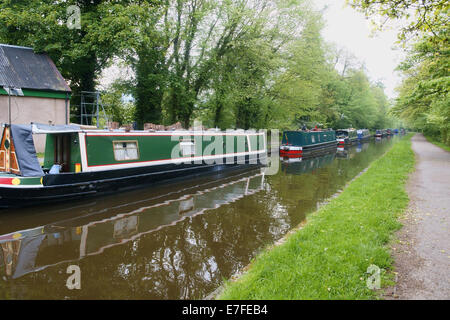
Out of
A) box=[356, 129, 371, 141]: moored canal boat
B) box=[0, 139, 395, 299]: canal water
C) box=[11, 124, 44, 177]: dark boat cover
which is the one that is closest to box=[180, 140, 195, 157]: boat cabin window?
box=[0, 139, 395, 299]: canal water

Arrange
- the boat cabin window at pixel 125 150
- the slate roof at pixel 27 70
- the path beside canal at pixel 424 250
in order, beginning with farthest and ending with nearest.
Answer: the slate roof at pixel 27 70, the boat cabin window at pixel 125 150, the path beside canal at pixel 424 250

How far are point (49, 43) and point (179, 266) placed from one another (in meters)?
16.1

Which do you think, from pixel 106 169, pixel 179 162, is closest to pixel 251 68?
pixel 179 162

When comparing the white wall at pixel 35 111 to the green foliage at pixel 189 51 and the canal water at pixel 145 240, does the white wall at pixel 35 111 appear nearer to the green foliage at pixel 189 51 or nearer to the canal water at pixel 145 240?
the green foliage at pixel 189 51

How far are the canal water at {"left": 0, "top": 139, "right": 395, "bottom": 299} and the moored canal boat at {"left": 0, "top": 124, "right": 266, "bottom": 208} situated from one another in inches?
17.1

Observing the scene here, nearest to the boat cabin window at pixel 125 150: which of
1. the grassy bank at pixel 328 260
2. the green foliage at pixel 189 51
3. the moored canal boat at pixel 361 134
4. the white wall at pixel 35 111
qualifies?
the grassy bank at pixel 328 260

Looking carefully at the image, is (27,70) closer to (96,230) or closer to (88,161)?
(88,161)

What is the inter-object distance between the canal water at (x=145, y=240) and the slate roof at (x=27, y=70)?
9.75m

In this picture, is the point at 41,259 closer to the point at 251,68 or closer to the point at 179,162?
the point at 179,162

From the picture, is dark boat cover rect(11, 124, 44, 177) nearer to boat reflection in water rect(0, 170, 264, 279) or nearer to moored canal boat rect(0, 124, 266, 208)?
moored canal boat rect(0, 124, 266, 208)

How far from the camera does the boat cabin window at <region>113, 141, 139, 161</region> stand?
973 cm

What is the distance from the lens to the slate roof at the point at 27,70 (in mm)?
14750

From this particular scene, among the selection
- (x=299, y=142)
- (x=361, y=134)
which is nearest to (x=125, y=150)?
(x=299, y=142)

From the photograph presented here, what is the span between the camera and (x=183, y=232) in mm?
6570
